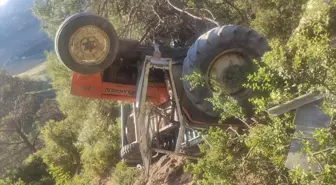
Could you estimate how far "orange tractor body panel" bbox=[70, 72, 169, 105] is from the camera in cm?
502

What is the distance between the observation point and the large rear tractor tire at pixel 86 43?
14.3 ft

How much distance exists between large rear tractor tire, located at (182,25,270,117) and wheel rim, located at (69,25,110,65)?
41.3 inches

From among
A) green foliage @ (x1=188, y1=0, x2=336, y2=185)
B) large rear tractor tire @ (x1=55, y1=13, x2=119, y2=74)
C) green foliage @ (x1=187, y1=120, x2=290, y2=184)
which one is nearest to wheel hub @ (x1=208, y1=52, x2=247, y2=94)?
green foliage @ (x1=188, y1=0, x2=336, y2=185)

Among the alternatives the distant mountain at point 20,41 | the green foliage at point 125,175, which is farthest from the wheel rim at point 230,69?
the distant mountain at point 20,41

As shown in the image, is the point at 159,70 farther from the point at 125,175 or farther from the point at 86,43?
the point at 125,175

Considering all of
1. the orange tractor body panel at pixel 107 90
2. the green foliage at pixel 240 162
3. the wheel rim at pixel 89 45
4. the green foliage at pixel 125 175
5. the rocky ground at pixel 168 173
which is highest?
the wheel rim at pixel 89 45

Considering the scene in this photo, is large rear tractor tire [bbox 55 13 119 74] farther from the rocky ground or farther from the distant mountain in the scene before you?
the distant mountain

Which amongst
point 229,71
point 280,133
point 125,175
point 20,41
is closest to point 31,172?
point 125,175

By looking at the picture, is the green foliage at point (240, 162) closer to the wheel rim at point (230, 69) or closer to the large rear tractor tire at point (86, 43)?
the wheel rim at point (230, 69)

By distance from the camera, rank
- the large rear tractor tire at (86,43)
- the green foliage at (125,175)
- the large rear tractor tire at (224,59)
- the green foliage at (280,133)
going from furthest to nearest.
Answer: the green foliage at (125,175) < the large rear tractor tire at (224,59) < the large rear tractor tire at (86,43) < the green foliage at (280,133)

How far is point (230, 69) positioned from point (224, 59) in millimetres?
149

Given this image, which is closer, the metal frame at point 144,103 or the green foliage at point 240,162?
the green foliage at point 240,162

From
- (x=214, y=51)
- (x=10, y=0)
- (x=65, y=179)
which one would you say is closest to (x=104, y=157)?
(x=65, y=179)

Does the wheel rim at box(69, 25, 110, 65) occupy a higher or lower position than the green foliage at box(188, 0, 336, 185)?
higher
